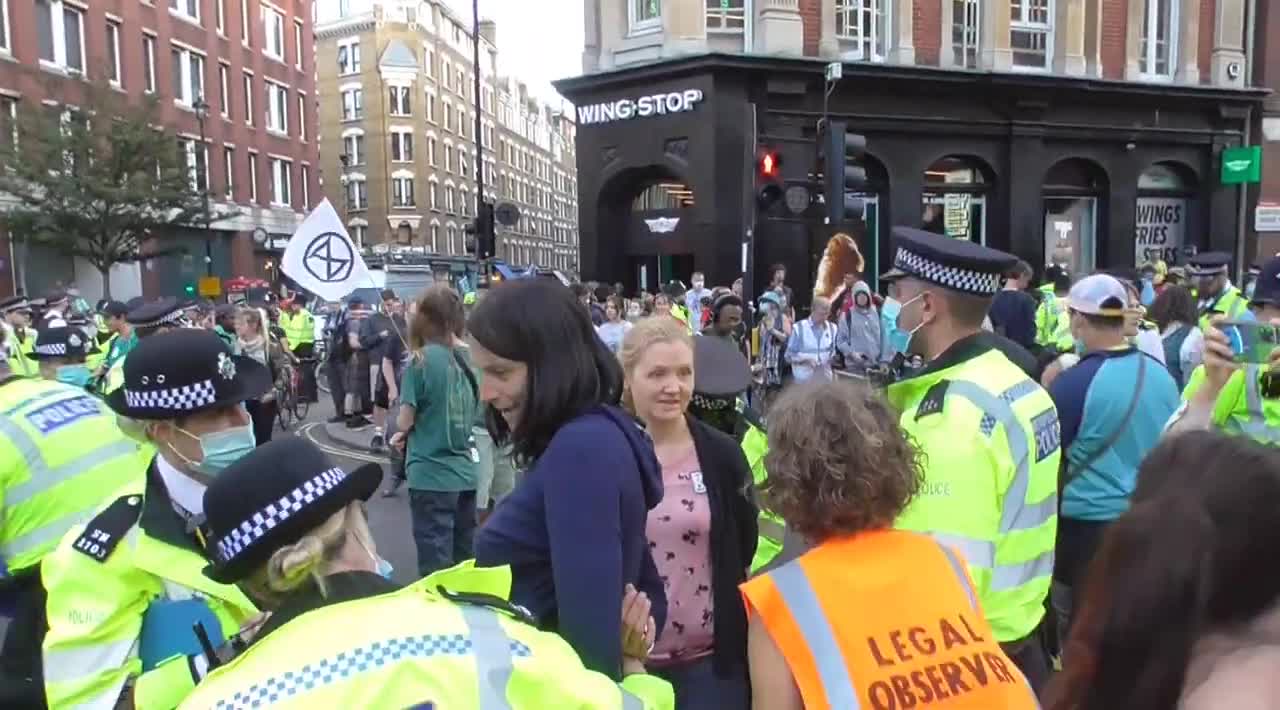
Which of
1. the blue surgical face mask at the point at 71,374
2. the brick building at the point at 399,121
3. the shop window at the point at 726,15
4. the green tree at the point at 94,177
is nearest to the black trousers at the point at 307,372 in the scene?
the blue surgical face mask at the point at 71,374

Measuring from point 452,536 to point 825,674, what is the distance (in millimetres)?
4546

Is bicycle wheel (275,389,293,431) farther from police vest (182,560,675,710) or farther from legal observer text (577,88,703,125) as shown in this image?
police vest (182,560,675,710)

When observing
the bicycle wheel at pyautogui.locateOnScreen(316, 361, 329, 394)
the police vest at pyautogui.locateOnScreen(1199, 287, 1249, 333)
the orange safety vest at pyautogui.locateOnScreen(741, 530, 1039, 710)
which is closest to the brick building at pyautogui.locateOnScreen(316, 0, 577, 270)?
the bicycle wheel at pyautogui.locateOnScreen(316, 361, 329, 394)

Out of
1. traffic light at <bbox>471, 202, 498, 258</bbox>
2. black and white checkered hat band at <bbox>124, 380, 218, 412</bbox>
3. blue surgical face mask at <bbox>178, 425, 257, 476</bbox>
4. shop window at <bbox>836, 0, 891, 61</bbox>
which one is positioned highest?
shop window at <bbox>836, 0, 891, 61</bbox>

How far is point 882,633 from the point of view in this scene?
190 cm

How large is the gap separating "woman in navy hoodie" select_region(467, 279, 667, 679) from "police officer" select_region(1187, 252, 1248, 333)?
723cm

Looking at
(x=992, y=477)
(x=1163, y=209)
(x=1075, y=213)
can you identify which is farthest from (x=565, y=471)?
(x=1163, y=209)

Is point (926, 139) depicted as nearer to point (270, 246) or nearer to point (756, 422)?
point (756, 422)

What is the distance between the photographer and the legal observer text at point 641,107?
1883 cm

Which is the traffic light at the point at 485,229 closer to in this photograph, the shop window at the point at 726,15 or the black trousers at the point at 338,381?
the black trousers at the point at 338,381

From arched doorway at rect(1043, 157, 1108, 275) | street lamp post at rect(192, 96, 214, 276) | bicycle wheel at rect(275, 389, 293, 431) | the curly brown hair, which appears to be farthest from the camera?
street lamp post at rect(192, 96, 214, 276)

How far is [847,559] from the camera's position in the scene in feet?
6.58

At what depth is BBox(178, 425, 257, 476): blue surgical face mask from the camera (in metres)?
2.57

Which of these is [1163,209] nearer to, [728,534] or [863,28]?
[863,28]
